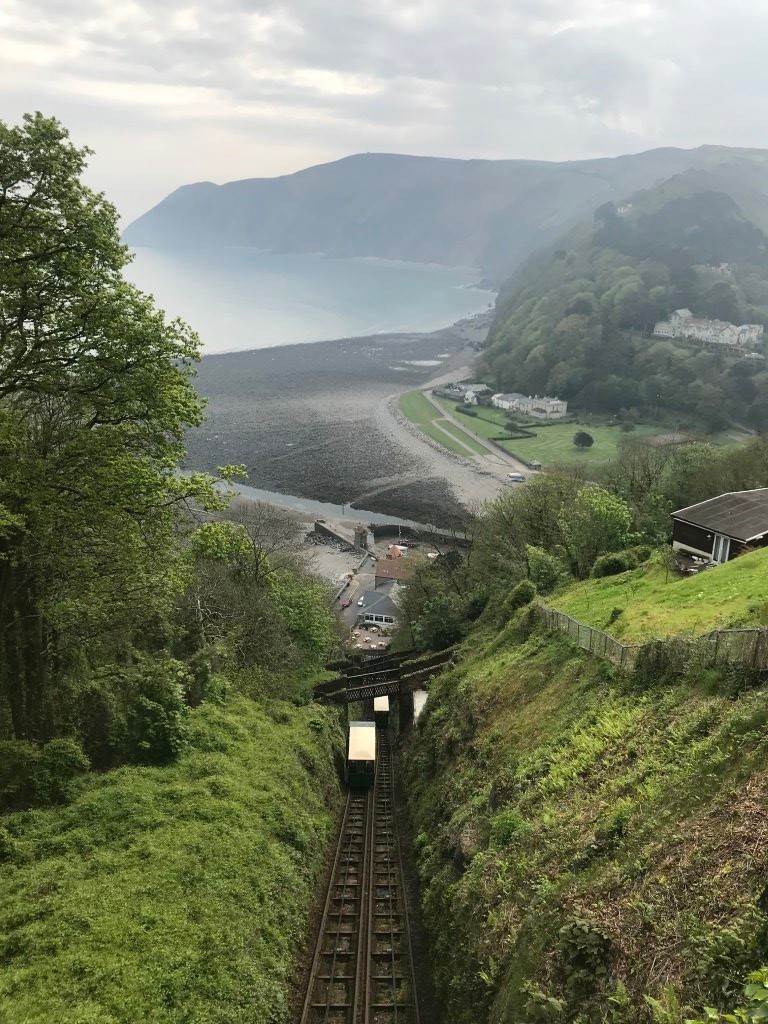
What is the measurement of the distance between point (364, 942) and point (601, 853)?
715 centimetres

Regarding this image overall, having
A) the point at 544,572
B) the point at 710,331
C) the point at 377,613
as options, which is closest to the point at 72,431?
the point at 544,572

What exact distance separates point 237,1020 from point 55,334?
433 inches

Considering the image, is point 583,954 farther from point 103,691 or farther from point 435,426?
point 435,426

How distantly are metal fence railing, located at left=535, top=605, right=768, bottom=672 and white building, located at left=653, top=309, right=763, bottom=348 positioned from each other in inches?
5210

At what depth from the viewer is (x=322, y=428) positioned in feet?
355

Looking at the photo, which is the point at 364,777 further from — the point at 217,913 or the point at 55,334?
the point at 55,334

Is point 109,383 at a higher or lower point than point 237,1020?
higher

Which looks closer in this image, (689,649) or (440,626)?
(689,649)

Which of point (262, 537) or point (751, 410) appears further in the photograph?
point (751, 410)

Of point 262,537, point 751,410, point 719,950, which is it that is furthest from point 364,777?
point 751,410

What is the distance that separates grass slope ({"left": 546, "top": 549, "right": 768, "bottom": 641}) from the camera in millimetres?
16906

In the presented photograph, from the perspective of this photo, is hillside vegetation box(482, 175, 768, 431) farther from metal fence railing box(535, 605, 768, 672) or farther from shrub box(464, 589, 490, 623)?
metal fence railing box(535, 605, 768, 672)

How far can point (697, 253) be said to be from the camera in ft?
550

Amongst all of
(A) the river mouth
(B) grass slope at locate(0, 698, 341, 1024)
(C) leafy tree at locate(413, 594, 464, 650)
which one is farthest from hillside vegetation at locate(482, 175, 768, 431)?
(B) grass slope at locate(0, 698, 341, 1024)
